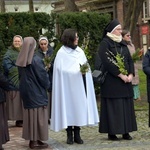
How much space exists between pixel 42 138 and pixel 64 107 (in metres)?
0.65

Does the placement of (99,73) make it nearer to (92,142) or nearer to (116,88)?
(116,88)

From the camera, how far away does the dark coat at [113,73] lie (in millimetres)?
8055

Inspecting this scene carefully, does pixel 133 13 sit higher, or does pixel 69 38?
pixel 133 13

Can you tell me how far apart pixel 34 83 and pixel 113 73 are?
1.40m

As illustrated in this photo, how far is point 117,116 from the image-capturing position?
8.08 meters

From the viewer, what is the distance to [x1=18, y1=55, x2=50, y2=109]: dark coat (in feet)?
24.6

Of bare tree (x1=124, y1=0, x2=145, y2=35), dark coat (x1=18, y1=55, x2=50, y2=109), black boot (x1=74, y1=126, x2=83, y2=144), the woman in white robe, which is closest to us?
dark coat (x1=18, y1=55, x2=50, y2=109)

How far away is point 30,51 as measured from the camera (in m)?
7.48

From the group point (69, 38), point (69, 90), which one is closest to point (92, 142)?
point (69, 90)

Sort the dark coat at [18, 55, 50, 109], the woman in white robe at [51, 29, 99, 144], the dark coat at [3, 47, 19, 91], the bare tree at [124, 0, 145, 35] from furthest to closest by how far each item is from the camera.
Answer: the bare tree at [124, 0, 145, 35] → the dark coat at [3, 47, 19, 91] → the woman in white robe at [51, 29, 99, 144] → the dark coat at [18, 55, 50, 109]

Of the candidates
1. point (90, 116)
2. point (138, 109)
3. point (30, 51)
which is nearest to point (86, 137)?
point (90, 116)

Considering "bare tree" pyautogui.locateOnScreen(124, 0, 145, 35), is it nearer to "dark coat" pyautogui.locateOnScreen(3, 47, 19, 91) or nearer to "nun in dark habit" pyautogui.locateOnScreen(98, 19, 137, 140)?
"dark coat" pyautogui.locateOnScreen(3, 47, 19, 91)

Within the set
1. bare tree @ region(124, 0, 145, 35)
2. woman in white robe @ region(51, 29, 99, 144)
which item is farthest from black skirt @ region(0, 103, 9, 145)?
bare tree @ region(124, 0, 145, 35)

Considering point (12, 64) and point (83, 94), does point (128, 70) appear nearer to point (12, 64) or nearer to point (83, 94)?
point (83, 94)
